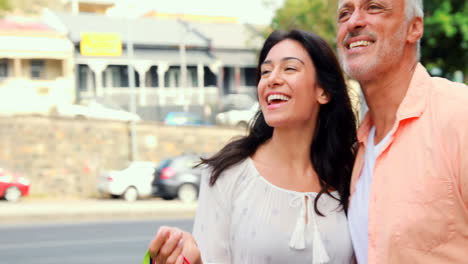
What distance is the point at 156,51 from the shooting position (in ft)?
119

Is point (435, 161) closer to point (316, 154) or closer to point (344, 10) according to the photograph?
point (344, 10)

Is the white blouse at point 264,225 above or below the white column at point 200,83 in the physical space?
above

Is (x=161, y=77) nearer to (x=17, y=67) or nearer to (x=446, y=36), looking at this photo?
(x=17, y=67)

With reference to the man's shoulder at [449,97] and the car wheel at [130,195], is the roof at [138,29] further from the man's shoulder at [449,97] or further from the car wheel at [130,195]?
the man's shoulder at [449,97]

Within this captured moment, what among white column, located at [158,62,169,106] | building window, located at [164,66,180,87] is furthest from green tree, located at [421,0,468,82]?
building window, located at [164,66,180,87]

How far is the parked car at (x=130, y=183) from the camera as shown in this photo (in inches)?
759

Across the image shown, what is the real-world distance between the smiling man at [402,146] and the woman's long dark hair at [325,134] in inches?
12.2

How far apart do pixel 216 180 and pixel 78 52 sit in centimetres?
3229

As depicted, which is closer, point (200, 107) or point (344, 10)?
point (344, 10)

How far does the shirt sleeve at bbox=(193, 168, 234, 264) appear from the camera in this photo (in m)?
2.83

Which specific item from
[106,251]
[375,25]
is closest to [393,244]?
[375,25]

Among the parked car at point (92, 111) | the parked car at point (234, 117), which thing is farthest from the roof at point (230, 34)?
the parked car at point (92, 111)

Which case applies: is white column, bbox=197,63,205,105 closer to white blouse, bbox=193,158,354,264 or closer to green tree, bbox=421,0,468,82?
green tree, bbox=421,0,468,82

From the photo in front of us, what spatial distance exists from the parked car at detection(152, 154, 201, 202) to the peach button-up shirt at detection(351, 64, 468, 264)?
16000mm
